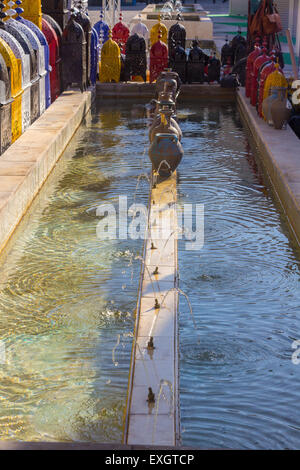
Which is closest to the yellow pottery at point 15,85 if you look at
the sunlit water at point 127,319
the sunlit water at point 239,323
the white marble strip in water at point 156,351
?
the sunlit water at point 127,319

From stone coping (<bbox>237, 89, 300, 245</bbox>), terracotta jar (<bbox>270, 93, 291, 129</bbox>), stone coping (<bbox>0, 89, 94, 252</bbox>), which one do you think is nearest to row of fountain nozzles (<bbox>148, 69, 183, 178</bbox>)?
stone coping (<bbox>237, 89, 300, 245</bbox>)

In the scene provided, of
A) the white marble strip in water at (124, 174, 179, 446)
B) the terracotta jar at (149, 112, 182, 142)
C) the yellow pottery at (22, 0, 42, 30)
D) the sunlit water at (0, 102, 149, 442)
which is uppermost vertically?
the yellow pottery at (22, 0, 42, 30)

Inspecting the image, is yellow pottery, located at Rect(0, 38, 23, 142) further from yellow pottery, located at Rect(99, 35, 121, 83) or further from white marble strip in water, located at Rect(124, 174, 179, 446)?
yellow pottery, located at Rect(99, 35, 121, 83)

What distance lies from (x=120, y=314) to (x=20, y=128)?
656 centimetres

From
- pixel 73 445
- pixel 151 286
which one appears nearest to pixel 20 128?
pixel 151 286

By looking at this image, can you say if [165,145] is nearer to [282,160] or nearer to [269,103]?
[282,160]

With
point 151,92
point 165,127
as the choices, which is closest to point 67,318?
point 165,127

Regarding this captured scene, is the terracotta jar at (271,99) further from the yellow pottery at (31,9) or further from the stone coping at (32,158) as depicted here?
the yellow pottery at (31,9)

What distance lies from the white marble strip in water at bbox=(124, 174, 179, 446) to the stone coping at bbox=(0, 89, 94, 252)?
1.53 m

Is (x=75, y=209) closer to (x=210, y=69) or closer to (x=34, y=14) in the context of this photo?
(x=34, y=14)

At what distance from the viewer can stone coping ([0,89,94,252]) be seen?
8.93 metres

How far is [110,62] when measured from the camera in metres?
20.2

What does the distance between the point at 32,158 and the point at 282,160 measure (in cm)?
347

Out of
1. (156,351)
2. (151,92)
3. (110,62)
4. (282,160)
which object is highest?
(110,62)
